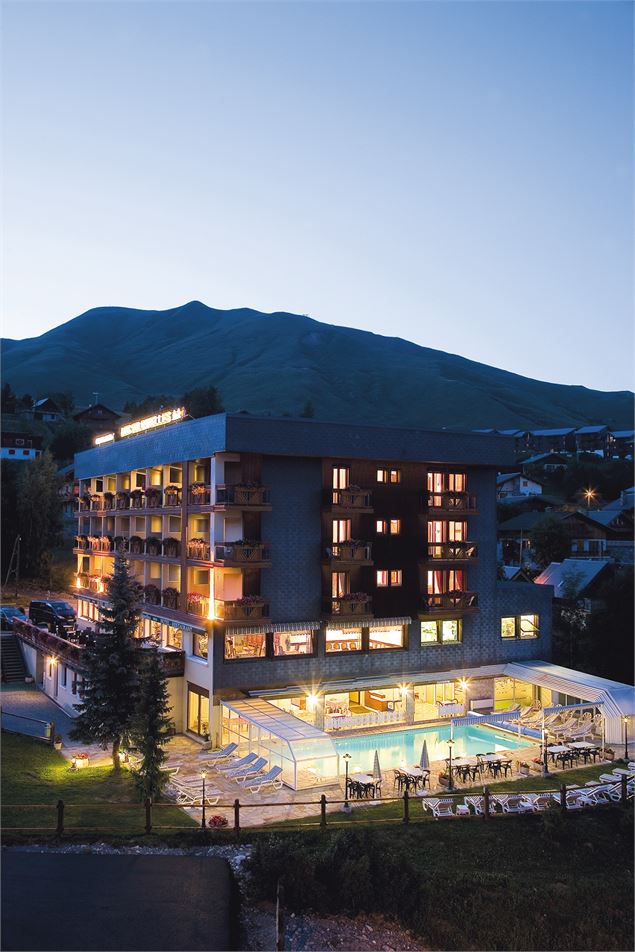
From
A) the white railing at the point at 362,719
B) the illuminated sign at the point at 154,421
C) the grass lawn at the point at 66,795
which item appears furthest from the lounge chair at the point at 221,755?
the illuminated sign at the point at 154,421

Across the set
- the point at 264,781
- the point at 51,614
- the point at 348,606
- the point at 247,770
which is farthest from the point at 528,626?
the point at 51,614

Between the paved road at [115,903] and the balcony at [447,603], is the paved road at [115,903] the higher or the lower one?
the lower one

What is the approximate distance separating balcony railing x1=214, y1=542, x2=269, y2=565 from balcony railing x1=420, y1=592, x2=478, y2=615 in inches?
384

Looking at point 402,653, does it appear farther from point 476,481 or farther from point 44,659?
point 44,659

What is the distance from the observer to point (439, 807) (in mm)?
25484

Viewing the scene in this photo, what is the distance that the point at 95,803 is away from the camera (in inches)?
1038

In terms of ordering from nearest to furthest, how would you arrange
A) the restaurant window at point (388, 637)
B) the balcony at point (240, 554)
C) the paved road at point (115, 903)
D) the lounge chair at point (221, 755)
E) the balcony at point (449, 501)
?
the paved road at point (115, 903) < the lounge chair at point (221, 755) < the balcony at point (240, 554) < the restaurant window at point (388, 637) < the balcony at point (449, 501)

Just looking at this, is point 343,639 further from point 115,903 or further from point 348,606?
point 115,903

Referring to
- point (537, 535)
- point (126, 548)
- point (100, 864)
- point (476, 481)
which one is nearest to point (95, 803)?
point (100, 864)

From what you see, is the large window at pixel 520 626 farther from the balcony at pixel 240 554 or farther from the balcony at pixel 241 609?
the balcony at pixel 240 554

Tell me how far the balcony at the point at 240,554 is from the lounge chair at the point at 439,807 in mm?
13364

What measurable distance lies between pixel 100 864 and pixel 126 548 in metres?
29.2

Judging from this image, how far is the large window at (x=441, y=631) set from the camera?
40.6 m

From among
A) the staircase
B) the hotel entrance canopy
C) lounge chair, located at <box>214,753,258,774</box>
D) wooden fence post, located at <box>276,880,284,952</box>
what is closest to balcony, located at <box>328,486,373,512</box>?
the hotel entrance canopy
